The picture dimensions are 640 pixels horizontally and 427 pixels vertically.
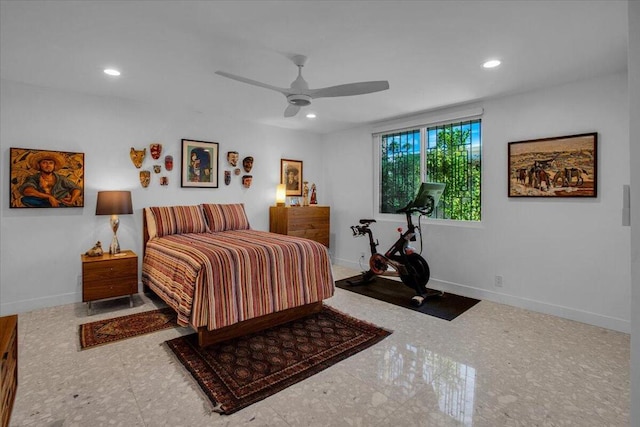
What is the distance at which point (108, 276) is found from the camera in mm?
3477

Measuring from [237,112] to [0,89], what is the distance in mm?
2453

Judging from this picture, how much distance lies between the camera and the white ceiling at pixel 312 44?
2.10 meters

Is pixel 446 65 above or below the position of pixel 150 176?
above

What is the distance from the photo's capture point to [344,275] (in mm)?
5242

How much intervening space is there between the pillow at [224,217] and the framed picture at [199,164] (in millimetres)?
405

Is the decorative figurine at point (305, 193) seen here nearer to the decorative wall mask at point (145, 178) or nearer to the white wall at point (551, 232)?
the white wall at point (551, 232)

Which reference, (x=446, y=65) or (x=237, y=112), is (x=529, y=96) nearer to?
(x=446, y=65)

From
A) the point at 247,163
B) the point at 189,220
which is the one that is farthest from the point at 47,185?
the point at 247,163

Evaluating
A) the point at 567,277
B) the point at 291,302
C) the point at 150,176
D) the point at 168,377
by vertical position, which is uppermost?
the point at 150,176

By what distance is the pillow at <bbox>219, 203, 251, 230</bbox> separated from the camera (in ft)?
15.0

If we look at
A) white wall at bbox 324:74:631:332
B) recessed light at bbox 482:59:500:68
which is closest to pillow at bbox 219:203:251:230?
white wall at bbox 324:74:631:332

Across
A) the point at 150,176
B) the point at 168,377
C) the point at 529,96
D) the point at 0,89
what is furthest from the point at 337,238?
the point at 0,89

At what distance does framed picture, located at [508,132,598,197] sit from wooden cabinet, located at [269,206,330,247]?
115 inches

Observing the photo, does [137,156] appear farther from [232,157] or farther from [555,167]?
[555,167]
